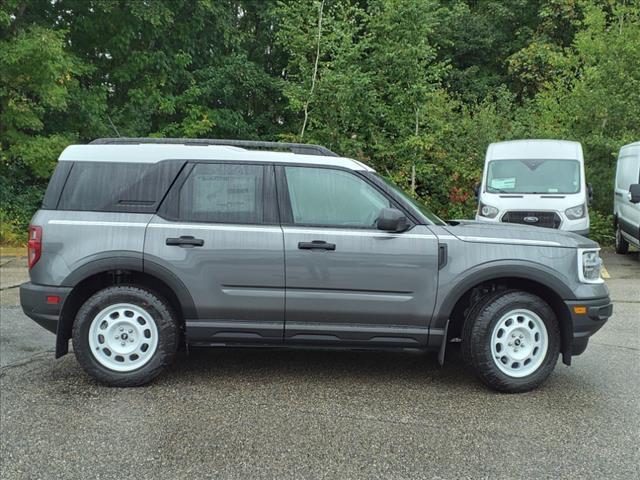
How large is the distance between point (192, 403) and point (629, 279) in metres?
8.66

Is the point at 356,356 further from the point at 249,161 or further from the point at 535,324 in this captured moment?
the point at 249,161

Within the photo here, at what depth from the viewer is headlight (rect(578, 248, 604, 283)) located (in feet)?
15.4

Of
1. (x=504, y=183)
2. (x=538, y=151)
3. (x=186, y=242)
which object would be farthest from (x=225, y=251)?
(x=538, y=151)

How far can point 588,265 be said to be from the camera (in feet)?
15.5

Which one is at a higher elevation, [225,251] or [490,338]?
[225,251]

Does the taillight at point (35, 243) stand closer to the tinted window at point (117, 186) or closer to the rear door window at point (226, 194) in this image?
the tinted window at point (117, 186)

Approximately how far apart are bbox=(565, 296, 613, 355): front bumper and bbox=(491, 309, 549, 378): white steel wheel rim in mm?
214

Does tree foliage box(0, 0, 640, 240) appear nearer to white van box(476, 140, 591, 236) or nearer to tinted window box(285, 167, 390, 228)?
white van box(476, 140, 591, 236)

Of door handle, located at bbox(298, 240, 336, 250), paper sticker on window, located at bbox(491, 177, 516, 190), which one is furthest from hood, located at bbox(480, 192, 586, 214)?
door handle, located at bbox(298, 240, 336, 250)

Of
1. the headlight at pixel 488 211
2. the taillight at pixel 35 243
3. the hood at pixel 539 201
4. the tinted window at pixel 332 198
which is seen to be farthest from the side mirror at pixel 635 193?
the taillight at pixel 35 243

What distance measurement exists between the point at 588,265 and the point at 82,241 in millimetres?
3773

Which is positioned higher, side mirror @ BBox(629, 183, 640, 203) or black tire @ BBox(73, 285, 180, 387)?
side mirror @ BBox(629, 183, 640, 203)

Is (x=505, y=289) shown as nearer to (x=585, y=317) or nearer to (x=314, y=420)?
(x=585, y=317)

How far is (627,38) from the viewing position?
609 inches
